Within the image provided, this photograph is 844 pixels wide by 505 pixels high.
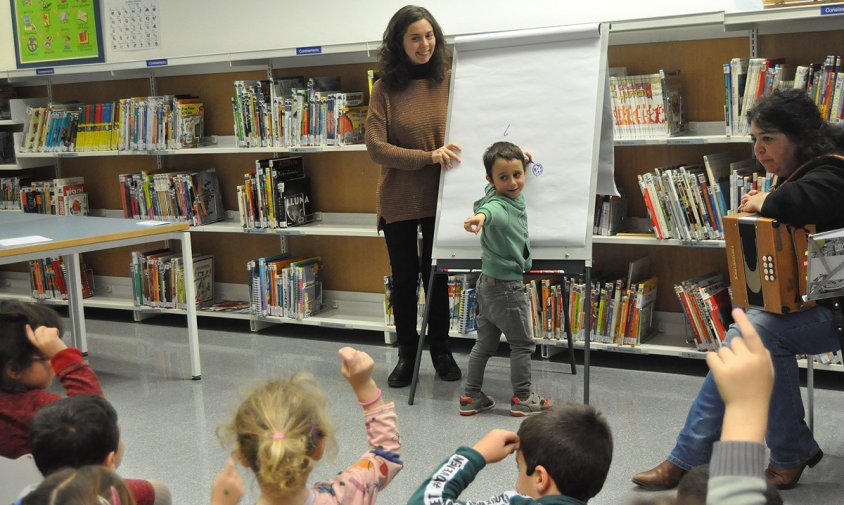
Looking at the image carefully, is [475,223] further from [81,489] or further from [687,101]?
[81,489]

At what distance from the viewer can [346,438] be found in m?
3.38

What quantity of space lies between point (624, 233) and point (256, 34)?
238 cm

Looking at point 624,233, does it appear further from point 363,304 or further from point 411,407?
point 363,304

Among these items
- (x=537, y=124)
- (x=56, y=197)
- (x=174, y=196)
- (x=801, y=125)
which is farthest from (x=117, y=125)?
(x=801, y=125)

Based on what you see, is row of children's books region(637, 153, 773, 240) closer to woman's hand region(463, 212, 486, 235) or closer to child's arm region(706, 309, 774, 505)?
woman's hand region(463, 212, 486, 235)

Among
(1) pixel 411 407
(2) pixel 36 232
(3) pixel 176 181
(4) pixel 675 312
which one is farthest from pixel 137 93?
(4) pixel 675 312

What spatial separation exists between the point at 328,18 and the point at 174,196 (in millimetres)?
1364

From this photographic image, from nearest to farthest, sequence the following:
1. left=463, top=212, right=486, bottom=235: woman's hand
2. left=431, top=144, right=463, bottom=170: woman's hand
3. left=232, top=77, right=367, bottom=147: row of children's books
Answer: left=463, top=212, right=486, bottom=235: woman's hand < left=431, top=144, right=463, bottom=170: woman's hand < left=232, top=77, right=367, bottom=147: row of children's books

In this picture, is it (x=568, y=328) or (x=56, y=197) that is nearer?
(x=568, y=328)

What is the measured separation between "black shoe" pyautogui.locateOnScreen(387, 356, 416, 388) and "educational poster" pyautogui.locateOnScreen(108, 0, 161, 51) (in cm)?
276

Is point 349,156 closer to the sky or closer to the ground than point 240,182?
closer to the sky

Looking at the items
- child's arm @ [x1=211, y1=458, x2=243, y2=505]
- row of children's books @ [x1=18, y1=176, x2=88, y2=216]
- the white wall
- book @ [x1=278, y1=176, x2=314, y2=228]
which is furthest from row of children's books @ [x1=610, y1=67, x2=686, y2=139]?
row of children's books @ [x1=18, y1=176, x2=88, y2=216]

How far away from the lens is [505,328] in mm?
3453

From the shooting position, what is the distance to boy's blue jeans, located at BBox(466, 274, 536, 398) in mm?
3412
